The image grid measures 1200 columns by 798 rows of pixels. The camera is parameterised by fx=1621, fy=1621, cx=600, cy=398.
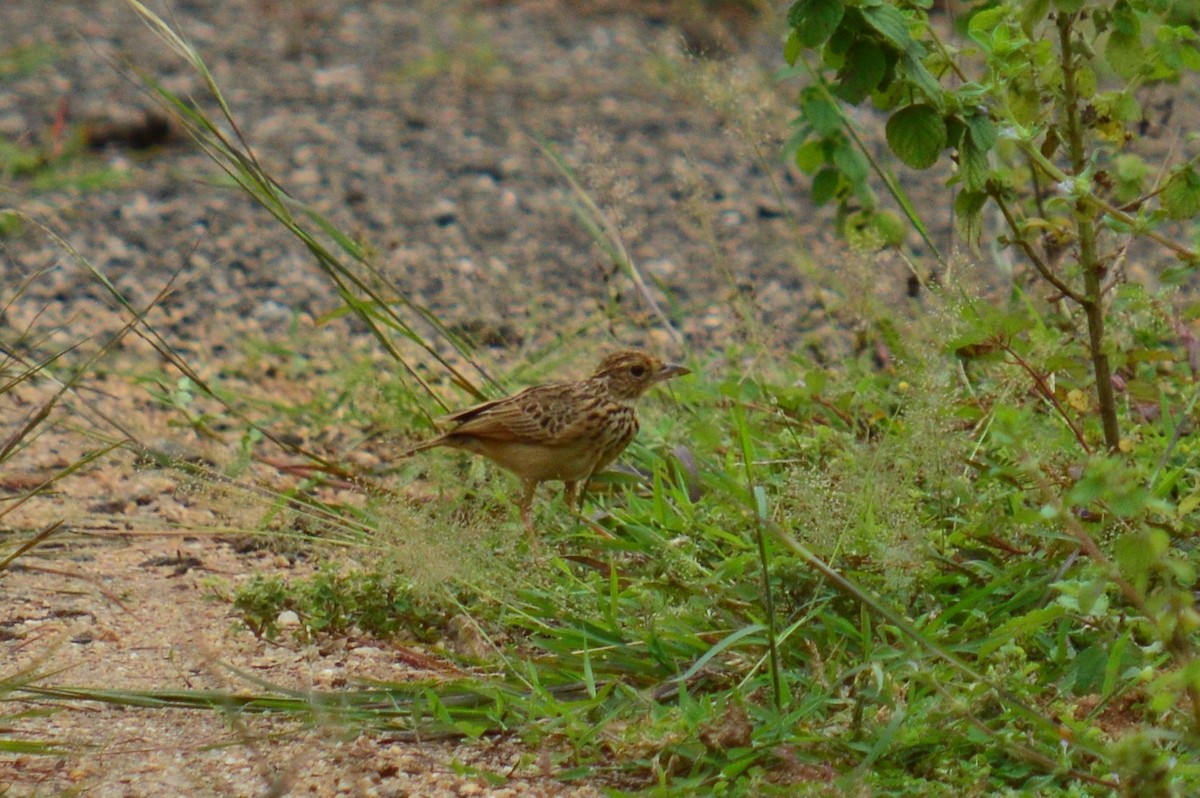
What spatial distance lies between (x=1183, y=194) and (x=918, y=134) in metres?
0.59

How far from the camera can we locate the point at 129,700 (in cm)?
382

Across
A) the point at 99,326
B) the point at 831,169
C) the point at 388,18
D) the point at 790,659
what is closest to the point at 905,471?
the point at 790,659

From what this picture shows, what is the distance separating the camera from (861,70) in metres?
3.71

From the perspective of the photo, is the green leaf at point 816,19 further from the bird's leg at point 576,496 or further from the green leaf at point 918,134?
the bird's leg at point 576,496

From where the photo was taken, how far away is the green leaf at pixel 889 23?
3.53 meters

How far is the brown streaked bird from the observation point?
16.1ft

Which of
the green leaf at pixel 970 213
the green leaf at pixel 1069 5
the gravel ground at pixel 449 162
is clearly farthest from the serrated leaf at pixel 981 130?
the gravel ground at pixel 449 162

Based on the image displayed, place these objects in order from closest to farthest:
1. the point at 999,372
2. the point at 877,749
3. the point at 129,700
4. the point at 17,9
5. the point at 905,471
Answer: the point at 877,749 → the point at 129,700 → the point at 905,471 → the point at 999,372 → the point at 17,9

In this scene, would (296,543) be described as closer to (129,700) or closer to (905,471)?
(129,700)

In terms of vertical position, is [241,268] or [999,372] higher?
[999,372]

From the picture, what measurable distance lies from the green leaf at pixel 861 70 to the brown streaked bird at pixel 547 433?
5.09 feet

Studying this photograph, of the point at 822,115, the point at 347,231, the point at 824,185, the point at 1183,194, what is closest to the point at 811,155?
the point at 824,185

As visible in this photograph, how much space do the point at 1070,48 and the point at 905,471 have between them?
1.10 meters

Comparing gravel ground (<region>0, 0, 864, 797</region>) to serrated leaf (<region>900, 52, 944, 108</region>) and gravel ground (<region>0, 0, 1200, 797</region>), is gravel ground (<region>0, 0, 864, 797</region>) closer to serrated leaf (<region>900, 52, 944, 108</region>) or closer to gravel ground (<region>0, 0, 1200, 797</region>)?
gravel ground (<region>0, 0, 1200, 797</region>)
